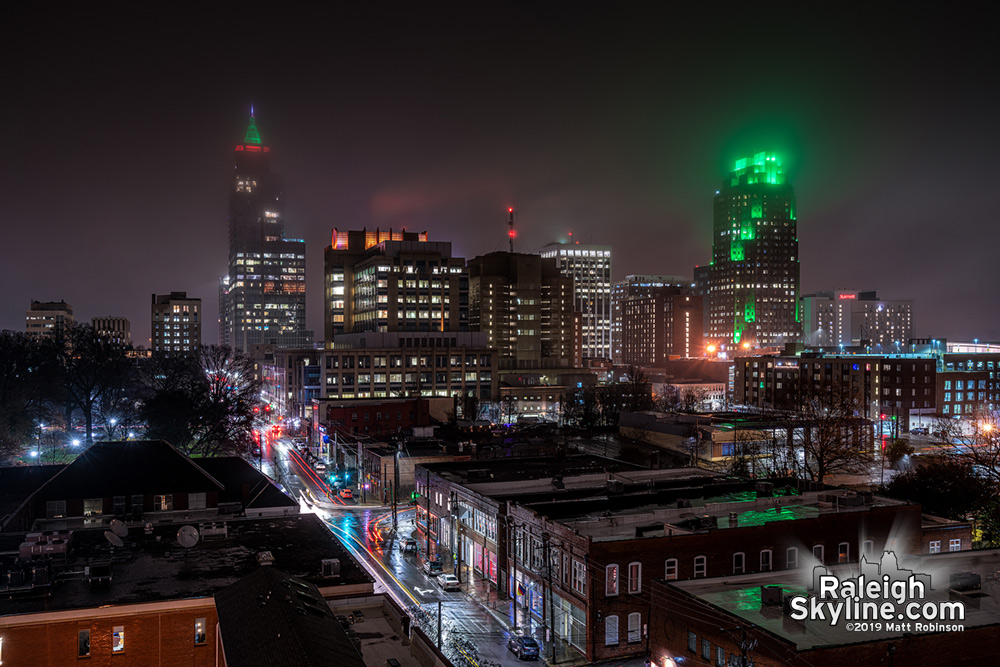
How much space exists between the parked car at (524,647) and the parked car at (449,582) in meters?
10.1

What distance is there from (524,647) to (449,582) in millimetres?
12158

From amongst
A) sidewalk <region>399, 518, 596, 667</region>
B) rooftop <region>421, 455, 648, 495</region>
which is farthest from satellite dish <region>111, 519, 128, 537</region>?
rooftop <region>421, 455, 648, 495</region>

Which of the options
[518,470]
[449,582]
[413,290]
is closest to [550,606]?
[449,582]

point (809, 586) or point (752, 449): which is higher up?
point (809, 586)

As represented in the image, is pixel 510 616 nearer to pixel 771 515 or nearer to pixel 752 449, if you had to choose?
pixel 771 515

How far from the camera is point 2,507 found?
47.8 meters

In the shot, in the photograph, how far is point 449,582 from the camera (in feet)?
156

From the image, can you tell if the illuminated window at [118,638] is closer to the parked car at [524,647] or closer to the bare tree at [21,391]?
the parked car at [524,647]

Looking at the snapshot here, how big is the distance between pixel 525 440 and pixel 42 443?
6038 cm

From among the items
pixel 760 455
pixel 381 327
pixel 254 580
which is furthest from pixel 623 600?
pixel 381 327

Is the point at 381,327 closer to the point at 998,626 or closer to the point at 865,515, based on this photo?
the point at 865,515

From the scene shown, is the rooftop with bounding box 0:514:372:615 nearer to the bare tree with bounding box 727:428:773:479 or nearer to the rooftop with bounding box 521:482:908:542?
the rooftop with bounding box 521:482:908:542

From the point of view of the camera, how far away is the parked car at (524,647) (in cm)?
3606

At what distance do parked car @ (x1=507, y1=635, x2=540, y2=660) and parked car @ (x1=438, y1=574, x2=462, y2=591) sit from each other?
1013 centimetres
